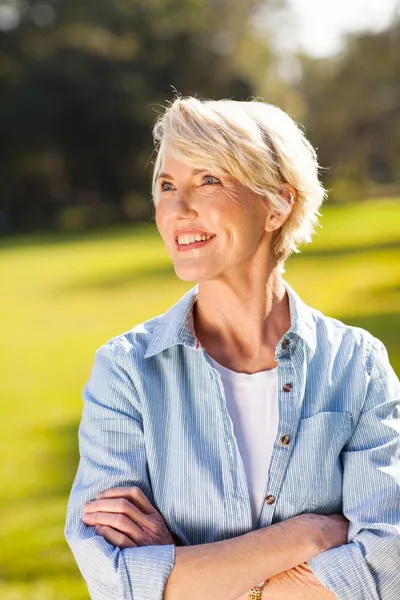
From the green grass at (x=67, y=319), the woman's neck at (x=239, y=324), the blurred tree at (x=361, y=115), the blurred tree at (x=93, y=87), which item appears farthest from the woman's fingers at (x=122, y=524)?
the blurred tree at (x=93, y=87)

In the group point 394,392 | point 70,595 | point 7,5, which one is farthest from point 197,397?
point 7,5

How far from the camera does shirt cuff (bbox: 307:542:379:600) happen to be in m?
1.38

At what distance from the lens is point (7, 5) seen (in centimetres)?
2088

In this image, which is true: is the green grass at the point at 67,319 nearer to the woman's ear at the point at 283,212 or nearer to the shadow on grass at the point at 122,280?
the shadow on grass at the point at 122,280

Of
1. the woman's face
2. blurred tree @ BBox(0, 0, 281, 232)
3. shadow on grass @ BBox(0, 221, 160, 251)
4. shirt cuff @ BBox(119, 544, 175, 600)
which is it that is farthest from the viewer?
blurred tree @ BBox(0, 0, 281, 232)

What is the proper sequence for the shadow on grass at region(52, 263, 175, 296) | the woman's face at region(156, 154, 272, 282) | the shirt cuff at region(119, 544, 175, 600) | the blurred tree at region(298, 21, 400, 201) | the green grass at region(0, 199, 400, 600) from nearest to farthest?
the shirt cuff at region(119, 544, 175, 600) → the woman's face at region(156, 154, 272, 282) → the green grass at region(0, 199, 400, 600) → the blurred tree at region(298, 21, 400, 201) → the shadow on grass at region(52, 263, 175, 296)

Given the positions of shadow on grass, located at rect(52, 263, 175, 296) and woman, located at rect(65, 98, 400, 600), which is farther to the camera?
shadow on grass, located at rect(52, 263, 175, 296)

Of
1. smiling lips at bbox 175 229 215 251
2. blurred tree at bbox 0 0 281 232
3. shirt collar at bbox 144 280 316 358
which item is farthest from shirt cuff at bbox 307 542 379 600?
blurred tree at bbox 0 0 281 232

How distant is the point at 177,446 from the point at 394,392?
0.40 meters

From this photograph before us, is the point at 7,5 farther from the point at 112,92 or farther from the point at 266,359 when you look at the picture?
the point at 266,359

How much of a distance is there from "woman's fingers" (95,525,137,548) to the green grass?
1.89 metres

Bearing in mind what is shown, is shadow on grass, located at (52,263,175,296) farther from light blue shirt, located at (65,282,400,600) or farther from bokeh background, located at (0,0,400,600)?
light blue shirt, located at (65,282,400,600)

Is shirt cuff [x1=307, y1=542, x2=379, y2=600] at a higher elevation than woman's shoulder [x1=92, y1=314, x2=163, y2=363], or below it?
below

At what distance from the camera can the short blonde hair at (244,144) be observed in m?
1.40
